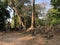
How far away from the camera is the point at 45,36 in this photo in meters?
9.28

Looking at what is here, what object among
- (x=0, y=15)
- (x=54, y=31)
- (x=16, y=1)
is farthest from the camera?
(x=16, y=1)

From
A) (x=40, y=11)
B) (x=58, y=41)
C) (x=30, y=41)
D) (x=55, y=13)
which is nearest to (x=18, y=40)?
(x=30, y=41)

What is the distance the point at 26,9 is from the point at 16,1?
355 centimetres

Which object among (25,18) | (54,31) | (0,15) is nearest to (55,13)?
(54,31)

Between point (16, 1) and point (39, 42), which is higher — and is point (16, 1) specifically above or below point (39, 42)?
above

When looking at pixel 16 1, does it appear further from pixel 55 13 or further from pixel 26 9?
pixel 55 13

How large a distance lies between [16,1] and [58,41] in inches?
472

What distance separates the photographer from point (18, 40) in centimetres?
901

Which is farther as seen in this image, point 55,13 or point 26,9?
point 26,9

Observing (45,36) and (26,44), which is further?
(45,36)

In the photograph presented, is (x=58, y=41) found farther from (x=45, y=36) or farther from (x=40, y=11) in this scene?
(x=40, y=11)

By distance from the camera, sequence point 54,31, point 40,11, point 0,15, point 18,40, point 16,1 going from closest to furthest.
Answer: point 18,40 → point 54,31 → point 0,15 → point 16,1 → point 40,11

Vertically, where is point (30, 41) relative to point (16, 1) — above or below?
below

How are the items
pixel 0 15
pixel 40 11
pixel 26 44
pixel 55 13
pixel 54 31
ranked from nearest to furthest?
1. pixel 26 44
2. pixel 54 31
3. pixel 55 13
4. pixel 0 15
5. pixel 40 11
